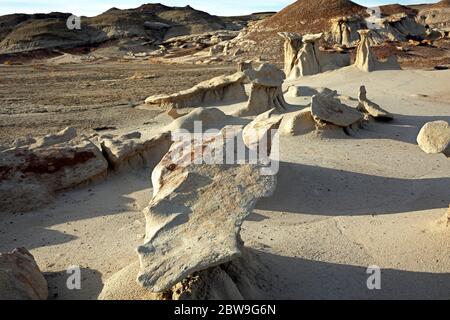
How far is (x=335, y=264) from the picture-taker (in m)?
4.09

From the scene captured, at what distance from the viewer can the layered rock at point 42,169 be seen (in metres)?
5.89

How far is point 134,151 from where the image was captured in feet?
22.9

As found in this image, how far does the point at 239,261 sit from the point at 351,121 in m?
5.21

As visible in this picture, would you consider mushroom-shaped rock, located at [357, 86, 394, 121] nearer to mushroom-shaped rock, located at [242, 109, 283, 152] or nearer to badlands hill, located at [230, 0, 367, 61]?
mushroom-shaped rock, located at [242, 109, 283, 152]

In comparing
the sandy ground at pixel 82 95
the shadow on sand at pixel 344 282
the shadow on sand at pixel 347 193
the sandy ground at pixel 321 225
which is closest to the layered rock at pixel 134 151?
the sandy ground at pixel 321 225

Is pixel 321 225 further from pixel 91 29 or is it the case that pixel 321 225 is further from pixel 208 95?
pixel 91 29

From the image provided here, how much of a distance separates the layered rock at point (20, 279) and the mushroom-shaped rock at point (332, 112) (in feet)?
17.9

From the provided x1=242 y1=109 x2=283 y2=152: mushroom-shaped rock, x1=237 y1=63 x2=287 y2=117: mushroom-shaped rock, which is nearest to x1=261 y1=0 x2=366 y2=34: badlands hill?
x1=237 y1=63 x2=287 y2=117: mushroom-shaped rock

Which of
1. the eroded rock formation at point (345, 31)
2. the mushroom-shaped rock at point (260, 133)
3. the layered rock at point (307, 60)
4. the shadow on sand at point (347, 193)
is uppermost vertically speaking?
the eroded rock formation at point (345, 31)

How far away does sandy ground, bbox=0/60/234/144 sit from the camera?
1122 centimetres

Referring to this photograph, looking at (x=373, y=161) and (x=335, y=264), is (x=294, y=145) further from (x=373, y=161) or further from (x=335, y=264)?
(x=335, y=264)

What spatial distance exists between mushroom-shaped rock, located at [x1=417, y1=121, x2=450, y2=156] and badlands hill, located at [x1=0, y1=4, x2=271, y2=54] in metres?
36.5

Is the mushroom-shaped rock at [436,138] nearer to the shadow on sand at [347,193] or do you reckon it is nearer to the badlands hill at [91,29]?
the shadow on sand at [347,193]
